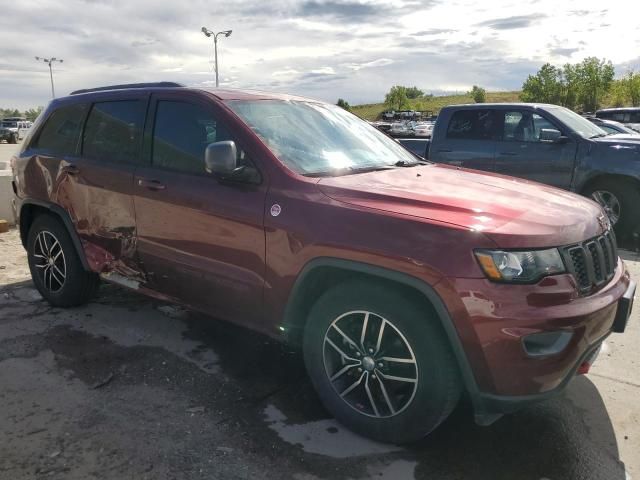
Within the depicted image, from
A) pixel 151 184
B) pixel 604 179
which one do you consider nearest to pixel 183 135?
pixel 151 184

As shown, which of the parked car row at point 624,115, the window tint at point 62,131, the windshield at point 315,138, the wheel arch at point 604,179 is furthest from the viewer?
the parked car row at point 624,115

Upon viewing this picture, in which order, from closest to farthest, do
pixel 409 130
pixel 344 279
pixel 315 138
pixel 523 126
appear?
pixel 344 279 < pixel 315 138 < pixel 523 126 < pixel 409 130

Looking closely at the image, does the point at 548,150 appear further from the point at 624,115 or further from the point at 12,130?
the point at 12,130

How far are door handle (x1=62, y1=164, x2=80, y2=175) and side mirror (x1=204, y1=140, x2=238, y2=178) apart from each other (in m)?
1.71

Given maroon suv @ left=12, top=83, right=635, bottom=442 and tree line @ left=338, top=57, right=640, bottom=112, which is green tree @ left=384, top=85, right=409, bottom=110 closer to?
tree line @ left=338, top=57, right=640, bottom=112

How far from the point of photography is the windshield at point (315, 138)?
3.29 m

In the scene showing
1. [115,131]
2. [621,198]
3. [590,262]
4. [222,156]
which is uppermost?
[115,131]

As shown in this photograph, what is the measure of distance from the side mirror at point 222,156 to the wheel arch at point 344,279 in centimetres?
71

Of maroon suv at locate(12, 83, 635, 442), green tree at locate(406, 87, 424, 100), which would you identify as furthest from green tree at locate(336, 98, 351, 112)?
green tree at locate(406, 87, 424, 100)

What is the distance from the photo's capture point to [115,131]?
163 inches

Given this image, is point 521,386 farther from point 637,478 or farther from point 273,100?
point 273,100

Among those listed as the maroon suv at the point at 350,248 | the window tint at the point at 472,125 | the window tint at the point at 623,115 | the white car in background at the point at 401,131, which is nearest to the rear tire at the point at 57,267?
the maroon suv at the point at 350,248

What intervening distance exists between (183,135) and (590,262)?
8.27 ft

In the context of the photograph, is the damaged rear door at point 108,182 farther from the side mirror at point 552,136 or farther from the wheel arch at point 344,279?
the side mirror at point 552,136
